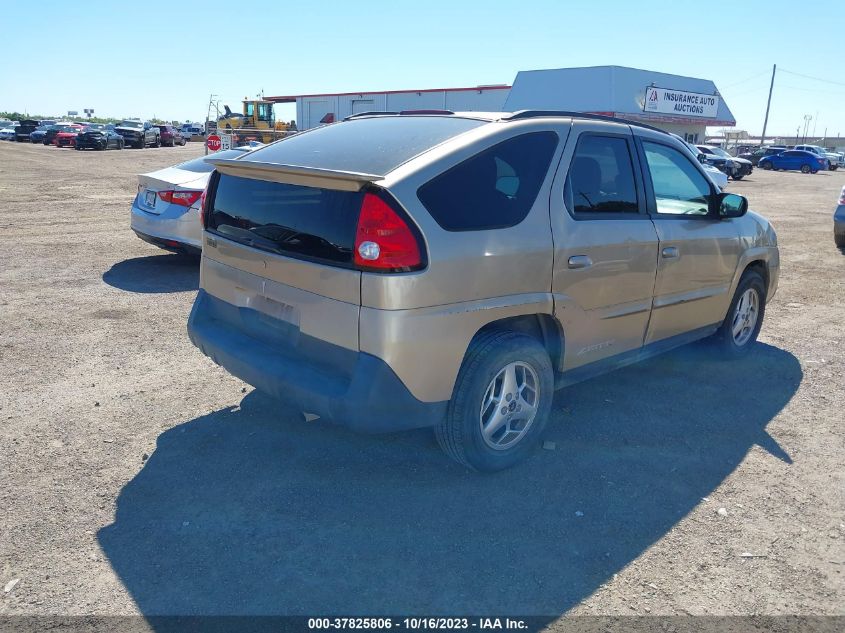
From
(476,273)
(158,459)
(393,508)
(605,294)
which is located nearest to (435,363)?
(476,273)

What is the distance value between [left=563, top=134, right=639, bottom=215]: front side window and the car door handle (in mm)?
270

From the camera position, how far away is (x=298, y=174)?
3.46 metres

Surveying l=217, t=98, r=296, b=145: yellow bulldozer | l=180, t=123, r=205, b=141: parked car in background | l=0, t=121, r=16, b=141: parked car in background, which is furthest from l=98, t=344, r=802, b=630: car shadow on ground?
l=180, t=123, r=205, b=141: parked car in background

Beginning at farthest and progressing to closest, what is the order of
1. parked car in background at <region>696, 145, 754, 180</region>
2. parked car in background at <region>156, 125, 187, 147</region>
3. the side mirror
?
1. parked car in background at <region>156, 125, 187, 147</region>
2. parked car in background at <region>696, 145, 754, 180</region>
3. the side mirror

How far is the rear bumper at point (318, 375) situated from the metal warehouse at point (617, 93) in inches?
1429

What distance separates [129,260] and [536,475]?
7305 millimetres

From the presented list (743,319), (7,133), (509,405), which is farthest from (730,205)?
(7,133)

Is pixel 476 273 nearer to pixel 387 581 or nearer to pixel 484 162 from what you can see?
pixel 484 162

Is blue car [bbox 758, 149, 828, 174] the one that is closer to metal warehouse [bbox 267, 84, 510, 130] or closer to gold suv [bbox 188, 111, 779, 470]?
metal warehouse [bbox 267, 84, 510, 130]

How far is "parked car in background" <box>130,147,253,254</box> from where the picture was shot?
8.28 meters

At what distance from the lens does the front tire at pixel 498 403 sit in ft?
11.7

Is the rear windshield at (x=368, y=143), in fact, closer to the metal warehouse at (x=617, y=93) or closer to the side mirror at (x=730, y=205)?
the side mirror at (x=730, y=205)

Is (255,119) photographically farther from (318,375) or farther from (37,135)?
(318,375)

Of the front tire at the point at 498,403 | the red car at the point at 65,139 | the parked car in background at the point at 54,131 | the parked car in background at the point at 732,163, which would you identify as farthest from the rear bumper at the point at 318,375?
the parked car in background at the point at 54,131
